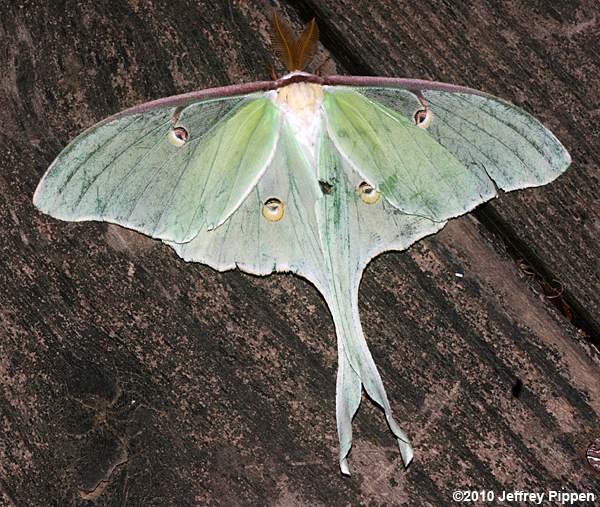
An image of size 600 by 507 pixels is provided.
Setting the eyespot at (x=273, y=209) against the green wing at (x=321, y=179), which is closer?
the green wing at (x=321, y=179)

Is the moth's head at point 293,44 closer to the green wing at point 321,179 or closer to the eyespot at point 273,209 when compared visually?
the green wing at point 321,179

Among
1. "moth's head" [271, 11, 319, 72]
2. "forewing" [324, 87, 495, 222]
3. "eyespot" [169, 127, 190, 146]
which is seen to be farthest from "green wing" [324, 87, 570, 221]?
"eyespot" [169, 127, 190, 146]

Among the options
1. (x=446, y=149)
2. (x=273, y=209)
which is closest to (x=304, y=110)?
(x=273, y=209)

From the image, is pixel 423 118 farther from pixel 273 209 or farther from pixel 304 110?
pixel 273 209

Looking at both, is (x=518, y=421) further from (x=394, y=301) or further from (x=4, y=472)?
(x=4, y=472)

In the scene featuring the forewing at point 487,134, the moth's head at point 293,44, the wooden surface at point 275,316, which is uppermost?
the forewing at point 487,134

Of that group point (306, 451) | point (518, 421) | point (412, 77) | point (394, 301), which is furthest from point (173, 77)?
point (518, 421)

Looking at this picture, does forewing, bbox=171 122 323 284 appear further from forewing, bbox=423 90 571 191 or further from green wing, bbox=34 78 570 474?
forewing, bbox=423 90 571 191

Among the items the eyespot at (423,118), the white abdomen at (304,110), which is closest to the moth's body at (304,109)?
the white abdomen at (304,110)
